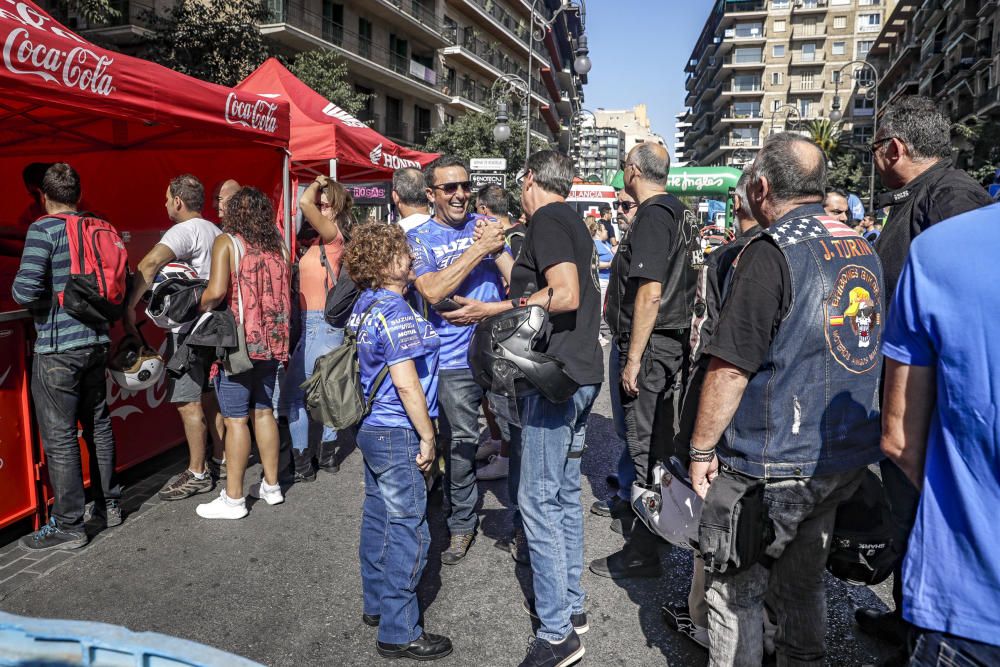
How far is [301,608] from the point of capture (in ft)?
10.9

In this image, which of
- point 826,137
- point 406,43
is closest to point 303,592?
point 406,43

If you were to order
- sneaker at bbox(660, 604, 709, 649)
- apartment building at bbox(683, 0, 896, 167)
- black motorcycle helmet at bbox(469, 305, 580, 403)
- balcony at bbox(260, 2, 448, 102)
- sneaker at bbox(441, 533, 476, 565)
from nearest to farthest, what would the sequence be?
1. black motorcycle helmet at bbox(469, 305, 580, 403)
2. sneaker at bbox(660, 604, 709, 649)
3. sneaker at bbox(441, 533, 476, 565)
4. balcony at bbox(260, 2, 448, 102)
5. apartment building at bbox(683, 0, 896, 167)

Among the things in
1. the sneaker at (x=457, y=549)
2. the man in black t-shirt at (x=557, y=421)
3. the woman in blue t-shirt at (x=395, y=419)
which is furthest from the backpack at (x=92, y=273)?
the man in black t-shirt at (x=557, y=421)

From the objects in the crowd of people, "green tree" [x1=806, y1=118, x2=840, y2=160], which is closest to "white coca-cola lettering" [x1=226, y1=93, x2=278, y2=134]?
the crowd of people

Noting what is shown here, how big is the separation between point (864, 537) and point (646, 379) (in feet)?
5.12

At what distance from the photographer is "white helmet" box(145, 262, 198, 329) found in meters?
4.39

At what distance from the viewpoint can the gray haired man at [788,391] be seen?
6.89 feet

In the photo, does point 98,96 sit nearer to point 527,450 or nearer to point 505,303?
point 505,303

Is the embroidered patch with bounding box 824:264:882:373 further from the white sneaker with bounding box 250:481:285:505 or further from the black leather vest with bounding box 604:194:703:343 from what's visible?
the white sneaker with bounding box 250:481:285:505

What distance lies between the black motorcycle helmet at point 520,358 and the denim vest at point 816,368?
2.29ft

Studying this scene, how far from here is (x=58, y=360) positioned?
12.8ft

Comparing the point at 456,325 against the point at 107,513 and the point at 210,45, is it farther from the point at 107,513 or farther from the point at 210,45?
the point at 210,45

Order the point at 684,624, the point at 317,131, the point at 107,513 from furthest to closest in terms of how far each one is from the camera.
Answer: the point at 317,131 < the point at 107,513 < the point at 684,624

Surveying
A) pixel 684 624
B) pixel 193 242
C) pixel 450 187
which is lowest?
pixel 684 624
